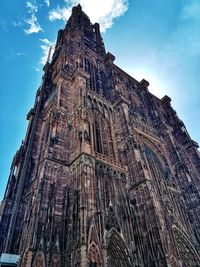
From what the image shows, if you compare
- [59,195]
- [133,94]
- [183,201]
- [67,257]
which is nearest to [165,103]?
[133,94]

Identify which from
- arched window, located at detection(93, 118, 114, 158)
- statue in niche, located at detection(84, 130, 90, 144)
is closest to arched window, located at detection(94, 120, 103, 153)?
arched window, located at detection(93, 118, 114, 158)

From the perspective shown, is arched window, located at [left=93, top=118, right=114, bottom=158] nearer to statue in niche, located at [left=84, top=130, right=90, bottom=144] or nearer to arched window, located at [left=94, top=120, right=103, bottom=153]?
arched window, located at [left=94, top=120, right=103, bottom=153]

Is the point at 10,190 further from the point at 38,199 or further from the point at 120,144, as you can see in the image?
the point at 120,144

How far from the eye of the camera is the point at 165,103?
127 ft

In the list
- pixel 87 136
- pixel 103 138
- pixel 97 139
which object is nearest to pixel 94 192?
pixel 87 136

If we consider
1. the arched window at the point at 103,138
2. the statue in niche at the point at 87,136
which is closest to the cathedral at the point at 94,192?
the statue in niche at the point at 87,136

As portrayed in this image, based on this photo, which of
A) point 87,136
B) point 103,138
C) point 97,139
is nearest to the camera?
point 87,136

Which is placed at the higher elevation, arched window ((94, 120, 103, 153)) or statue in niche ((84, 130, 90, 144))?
arched window ((94, 120, 103, 153))

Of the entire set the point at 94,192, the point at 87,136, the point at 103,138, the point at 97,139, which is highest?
the point at 103,138

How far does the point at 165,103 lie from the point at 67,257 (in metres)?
32.7

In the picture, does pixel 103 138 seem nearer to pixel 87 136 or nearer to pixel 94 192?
pixel 87 136

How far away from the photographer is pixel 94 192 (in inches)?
515

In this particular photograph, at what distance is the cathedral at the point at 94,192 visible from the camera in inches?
448

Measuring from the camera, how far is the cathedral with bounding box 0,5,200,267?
1137cm
